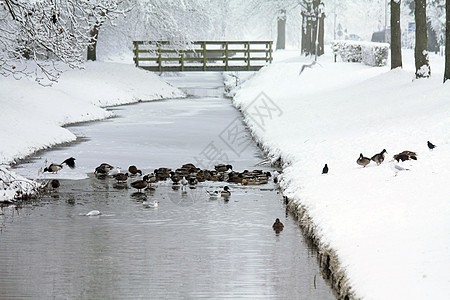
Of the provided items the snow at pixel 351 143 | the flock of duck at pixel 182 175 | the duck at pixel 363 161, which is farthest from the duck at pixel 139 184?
the duck at pixel 363 161

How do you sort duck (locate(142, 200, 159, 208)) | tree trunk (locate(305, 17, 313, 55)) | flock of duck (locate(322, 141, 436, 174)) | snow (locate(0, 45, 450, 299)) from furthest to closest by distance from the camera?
tree trunk (locate(305, 17, 313, 55)) < duck (locate(142, 200, 159, 208)) < flock of duck (locate(322, 141, 436, 174)) < snow (locate(0, 45, 450, 299))

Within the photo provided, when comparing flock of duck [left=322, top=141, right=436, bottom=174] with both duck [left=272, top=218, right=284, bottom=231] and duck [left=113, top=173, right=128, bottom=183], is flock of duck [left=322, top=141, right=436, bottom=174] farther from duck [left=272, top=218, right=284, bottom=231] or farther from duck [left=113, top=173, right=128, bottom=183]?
duck [left=113, top=173, right=128, bottom=183]

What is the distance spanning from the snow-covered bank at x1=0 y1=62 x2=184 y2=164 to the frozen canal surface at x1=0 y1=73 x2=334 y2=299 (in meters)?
3.24

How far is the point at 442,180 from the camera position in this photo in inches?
544

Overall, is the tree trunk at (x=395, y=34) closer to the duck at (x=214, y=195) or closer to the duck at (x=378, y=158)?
the duck at (x=378, y=158)

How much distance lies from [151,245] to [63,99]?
23740mm

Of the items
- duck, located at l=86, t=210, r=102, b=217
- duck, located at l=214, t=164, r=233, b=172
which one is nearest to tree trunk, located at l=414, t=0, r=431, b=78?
duck, located at l=214, t=164, r=233, b=172

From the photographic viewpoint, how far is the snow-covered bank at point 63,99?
2470 cm

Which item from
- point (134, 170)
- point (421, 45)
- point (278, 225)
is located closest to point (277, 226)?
point (278, 225)

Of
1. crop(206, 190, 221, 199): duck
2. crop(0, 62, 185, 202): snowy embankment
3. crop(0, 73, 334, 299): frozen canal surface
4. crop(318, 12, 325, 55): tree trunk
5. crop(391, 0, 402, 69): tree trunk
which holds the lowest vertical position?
crop(0, 73, 334, 299): frozen canal surface

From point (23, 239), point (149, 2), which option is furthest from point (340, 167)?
point (149, 2)

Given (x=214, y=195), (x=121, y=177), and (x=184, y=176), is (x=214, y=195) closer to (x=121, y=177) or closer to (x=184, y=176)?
(x=184, y=176)

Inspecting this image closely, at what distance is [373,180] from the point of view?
15172mm

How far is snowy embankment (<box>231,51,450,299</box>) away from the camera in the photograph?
957cm
